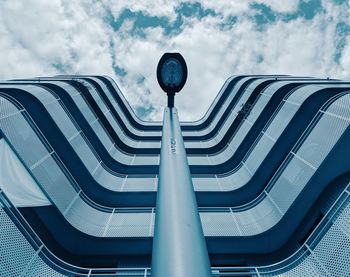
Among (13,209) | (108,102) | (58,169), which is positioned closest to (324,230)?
(13,209)

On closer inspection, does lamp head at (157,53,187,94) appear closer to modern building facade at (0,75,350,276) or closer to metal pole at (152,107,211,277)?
modern building facade at (0,75,350,276)

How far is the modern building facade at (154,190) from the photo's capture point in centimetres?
795

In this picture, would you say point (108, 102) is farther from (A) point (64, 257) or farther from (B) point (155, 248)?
(B) point (155, 248)

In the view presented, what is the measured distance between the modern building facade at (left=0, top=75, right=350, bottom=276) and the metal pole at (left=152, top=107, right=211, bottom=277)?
1993mm

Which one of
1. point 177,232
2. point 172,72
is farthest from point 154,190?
point 177,232

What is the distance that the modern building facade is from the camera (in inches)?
313

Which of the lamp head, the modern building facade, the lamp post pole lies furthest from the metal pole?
the lamp head

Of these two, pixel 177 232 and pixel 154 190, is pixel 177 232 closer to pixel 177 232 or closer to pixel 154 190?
pixel 177 232

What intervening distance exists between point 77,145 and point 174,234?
1247 cm

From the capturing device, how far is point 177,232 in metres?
2.93

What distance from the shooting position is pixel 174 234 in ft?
9.53

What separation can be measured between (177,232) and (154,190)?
40.6 feet

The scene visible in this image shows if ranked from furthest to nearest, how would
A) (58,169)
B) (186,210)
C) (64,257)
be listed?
(58,169) → (64,257) → (186,210)

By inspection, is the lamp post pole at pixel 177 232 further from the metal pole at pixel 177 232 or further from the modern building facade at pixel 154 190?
the modern building facade at pixel 154 190
